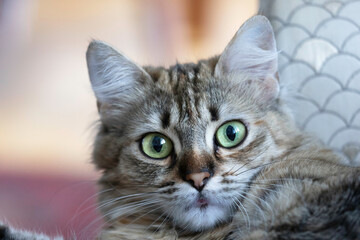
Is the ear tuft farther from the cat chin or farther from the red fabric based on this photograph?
the red fabric

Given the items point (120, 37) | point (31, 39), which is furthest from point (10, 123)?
point (120, 37)

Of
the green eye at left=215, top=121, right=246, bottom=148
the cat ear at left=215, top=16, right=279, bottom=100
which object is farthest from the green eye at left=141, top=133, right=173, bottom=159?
the cat ear at left=215, top=16, right=279, bottom=100

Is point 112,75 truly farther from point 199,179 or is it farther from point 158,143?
point 199,179

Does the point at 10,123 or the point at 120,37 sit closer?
the point at 10,123

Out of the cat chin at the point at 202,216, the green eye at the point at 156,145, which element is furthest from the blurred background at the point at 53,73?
the cat chin at the point at 202,216

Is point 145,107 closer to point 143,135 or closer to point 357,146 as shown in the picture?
point 143,135
